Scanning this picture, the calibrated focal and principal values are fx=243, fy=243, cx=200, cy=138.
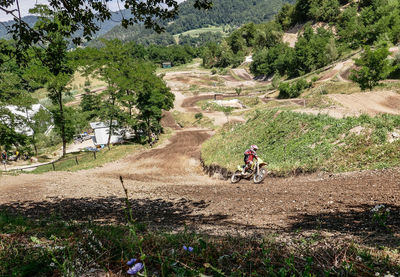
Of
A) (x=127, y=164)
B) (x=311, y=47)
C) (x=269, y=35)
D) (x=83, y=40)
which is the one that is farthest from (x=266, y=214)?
(x=269, y=35)

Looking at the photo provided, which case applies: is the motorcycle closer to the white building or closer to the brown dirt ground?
the brown dirt ground

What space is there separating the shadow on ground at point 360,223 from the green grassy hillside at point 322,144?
4.83 metres

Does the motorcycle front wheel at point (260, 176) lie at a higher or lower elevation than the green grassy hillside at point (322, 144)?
lower

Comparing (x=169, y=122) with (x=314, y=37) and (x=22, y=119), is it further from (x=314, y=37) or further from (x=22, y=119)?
(x=314, y=37)

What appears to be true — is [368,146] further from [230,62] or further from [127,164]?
[230,62]

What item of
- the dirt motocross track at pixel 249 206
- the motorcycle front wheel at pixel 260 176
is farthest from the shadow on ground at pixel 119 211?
the motorcycle front wheel at pixel 260 176

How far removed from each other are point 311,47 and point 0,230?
247 feet

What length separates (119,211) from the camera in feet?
23.6

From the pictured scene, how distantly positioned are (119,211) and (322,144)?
11.0m

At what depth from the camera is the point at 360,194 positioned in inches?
273

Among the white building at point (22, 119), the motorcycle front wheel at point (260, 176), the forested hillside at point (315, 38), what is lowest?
the motorcycle front wheel at point (260, 176)

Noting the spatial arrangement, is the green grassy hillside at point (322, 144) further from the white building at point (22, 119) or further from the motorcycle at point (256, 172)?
the white building at point (22, 119)

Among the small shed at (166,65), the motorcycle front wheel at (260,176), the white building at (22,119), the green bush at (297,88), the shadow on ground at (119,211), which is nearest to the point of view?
the shadow on ground at (119,211)

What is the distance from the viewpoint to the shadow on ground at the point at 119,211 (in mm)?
6141
